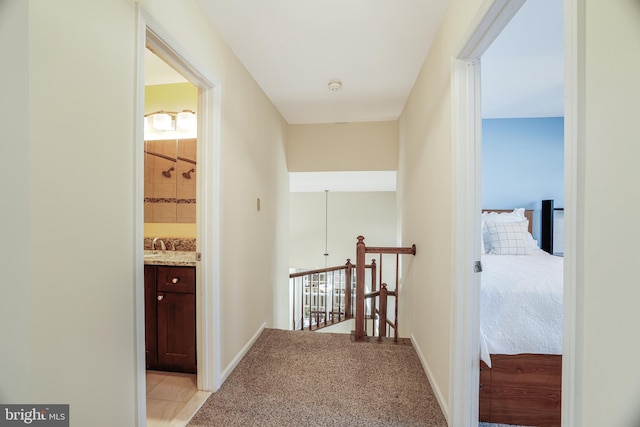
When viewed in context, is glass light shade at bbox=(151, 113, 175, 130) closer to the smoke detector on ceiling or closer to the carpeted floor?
the smoke detector on ceiling

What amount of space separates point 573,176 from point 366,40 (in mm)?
1777

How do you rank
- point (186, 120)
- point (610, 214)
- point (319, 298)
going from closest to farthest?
point (610, 214), point (186, 120), point (319, 298)

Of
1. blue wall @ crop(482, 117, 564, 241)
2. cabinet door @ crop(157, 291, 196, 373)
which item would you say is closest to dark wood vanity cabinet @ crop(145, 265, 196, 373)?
cabinet door @ crop(157, 291, 196, 373)

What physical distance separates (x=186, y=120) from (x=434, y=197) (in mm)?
2445

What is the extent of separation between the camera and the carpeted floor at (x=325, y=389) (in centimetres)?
154

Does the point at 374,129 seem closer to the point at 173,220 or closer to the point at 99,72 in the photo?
the point at 173,220

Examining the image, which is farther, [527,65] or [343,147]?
[343,147]

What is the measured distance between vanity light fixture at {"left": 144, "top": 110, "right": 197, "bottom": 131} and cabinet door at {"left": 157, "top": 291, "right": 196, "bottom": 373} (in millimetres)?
1649

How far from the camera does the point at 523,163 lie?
146 inches

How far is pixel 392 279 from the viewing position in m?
7.53

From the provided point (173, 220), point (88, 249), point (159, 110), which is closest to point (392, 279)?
point (173, 220)

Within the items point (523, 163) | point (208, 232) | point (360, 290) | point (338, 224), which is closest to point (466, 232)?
point (360, 290)

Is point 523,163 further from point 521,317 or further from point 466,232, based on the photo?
point 466,232

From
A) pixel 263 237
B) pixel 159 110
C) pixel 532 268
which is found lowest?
pixel 532 268
